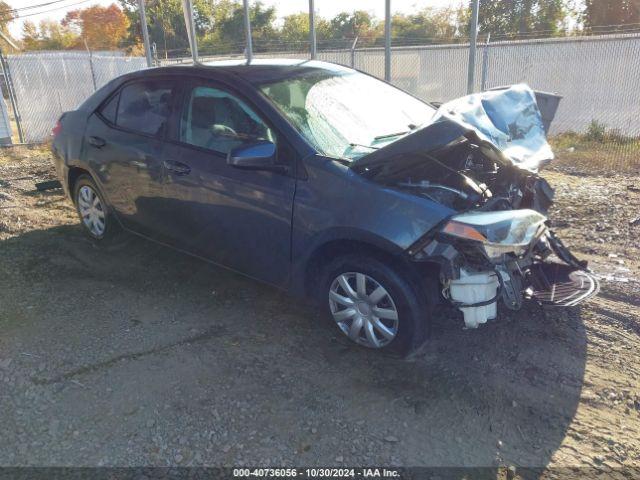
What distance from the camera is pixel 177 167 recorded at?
12.8 feet

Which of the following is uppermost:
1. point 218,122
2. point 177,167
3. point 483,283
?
point 218,122

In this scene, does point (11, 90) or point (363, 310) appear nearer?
point (363, 310)

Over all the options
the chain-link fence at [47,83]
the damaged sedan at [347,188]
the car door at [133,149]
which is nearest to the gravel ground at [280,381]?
the damaged sedan at [347,188]

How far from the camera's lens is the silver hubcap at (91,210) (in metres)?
5.00

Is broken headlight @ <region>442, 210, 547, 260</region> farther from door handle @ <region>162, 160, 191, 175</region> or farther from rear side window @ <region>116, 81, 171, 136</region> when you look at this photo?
rear side window @ <region>116, 81, 171, 136</region>

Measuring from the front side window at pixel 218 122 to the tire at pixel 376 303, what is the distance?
41.6 inches

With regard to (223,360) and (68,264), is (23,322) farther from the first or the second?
(223,360)

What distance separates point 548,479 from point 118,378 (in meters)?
2.43

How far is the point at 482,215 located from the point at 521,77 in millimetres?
9866

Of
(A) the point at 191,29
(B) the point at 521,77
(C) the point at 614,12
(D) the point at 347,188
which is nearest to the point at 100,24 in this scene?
(C) the point at 614,12

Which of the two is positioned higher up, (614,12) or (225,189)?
(614,12)

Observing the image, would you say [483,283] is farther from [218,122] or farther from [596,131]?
[596,131]

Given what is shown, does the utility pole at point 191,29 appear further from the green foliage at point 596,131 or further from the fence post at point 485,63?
the green foliage at point 596,131

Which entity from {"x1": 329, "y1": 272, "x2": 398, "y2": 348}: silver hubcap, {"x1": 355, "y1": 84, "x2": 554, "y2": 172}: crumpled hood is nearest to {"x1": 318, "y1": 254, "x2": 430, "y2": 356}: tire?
{"x1": 329, "y1": 272, "x2": 398, "y2": 348}: silver hubcap
